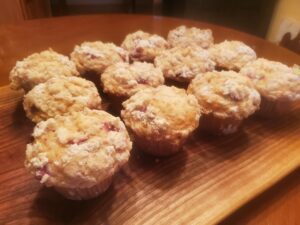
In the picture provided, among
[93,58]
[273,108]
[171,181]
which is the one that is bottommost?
[171,181]

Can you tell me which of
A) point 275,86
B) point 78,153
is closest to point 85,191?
point 78,153

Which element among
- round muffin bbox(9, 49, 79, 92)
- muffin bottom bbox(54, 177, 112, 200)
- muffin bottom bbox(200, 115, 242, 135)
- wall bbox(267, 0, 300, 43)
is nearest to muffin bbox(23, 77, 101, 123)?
round muffin bbox(9, 49, 79, 92)

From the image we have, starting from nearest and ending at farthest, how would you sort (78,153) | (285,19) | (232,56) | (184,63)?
(78,153) → (184,63) → (232,56) → (285,19)

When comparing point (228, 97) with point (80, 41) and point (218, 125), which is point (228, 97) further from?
point (80, 41)

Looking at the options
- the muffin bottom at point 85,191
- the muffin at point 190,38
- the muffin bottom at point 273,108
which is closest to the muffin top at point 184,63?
the muffin at point 190,38

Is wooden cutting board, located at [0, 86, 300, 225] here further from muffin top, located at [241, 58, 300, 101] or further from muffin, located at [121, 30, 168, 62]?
muffin, located at [121, 30, 168, 62]

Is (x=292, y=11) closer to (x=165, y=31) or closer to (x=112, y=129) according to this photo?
(x=165, y=31)
